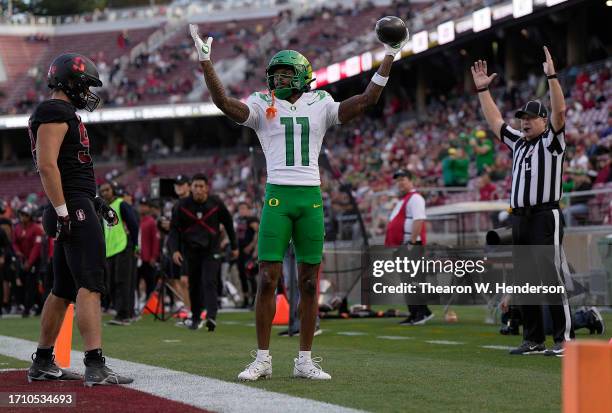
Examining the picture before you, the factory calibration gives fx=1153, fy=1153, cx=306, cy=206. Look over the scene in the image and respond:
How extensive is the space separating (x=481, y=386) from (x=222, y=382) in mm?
1393

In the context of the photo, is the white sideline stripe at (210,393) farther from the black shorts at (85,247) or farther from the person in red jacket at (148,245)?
the person in red jacket at (148,245)

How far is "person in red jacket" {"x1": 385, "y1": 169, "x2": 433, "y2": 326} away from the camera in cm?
1260

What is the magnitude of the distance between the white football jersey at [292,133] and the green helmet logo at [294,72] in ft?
0.20

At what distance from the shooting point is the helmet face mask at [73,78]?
645 centimetres

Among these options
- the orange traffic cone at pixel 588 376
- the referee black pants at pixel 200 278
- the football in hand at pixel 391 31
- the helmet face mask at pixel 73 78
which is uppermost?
the football in hand at pixel 391 31

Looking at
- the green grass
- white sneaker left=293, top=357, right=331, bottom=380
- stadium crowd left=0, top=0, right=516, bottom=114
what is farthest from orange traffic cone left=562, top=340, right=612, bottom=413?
stadium crowd left=0, top=0, right=516, bottom=114

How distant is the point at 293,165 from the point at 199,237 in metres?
5.81

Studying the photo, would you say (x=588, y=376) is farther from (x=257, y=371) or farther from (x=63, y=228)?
(x=63, y=228)

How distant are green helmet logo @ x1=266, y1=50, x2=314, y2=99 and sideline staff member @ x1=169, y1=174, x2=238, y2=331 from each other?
574 centimetres

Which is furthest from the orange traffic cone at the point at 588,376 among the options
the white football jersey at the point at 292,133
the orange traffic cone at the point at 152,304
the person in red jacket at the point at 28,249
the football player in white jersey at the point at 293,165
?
the person in red jacket at the point at 28,249

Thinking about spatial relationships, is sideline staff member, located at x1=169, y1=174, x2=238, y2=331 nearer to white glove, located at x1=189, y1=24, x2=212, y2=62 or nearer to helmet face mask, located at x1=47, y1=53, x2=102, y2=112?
helmet face mask, located at x1=47, y1=53, x2=102, y2=112

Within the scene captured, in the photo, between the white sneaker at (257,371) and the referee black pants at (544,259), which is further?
the referee black pants at (544,259)

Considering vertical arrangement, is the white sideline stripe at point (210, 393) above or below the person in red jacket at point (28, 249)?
below

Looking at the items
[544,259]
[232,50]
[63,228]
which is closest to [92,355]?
[63,228]
